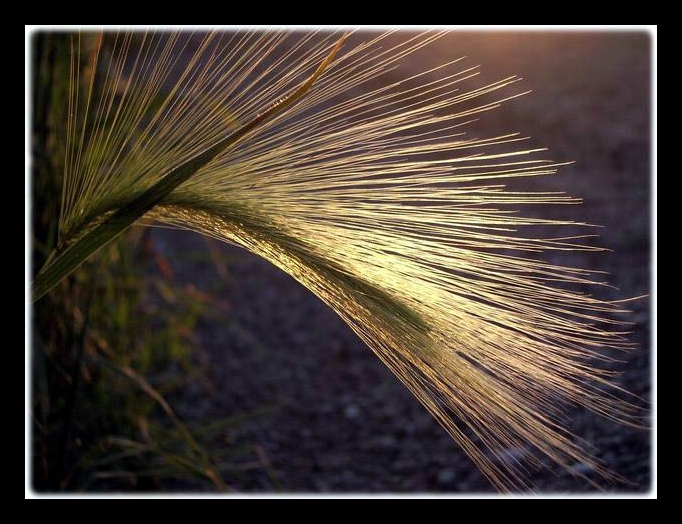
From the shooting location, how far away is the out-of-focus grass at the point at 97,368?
55.2 inches

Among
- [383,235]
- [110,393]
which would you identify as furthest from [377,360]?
[383,235]

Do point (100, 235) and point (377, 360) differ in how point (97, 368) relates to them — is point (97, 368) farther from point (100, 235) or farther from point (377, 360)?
point (377, 360)

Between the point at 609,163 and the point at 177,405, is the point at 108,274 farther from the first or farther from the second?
the point at 609,163

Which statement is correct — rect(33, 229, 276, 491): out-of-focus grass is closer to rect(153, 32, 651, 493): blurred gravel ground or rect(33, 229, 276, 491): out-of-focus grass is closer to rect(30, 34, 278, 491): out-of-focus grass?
rect(30, 34, 278, 491): out-of-focus grass

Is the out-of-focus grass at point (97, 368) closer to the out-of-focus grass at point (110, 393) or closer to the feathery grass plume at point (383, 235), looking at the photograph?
the out-of-focus grass at point (110, 393)

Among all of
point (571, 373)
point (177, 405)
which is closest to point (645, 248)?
point (177, 405)

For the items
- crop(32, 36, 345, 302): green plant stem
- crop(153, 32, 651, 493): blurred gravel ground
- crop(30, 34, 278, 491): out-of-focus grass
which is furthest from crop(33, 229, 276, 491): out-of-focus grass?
crop(32, 36, 345, 302): green plant stem

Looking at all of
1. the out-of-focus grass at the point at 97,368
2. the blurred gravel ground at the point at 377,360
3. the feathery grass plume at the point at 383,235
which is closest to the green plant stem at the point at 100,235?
the feathery grass plume at the point at 383,235

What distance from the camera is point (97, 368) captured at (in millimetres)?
1708

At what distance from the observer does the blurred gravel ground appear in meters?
2.00

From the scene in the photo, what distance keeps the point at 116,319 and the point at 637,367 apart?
1.23 m

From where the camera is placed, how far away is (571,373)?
847mm

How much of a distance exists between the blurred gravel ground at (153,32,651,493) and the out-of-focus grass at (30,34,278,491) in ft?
0.68

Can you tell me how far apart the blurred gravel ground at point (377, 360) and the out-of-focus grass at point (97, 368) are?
0.68ft
